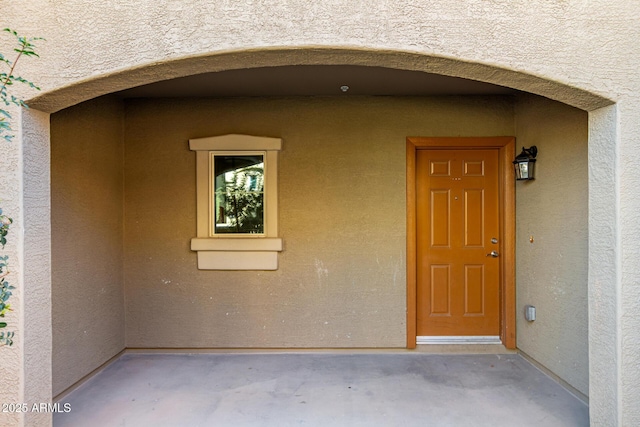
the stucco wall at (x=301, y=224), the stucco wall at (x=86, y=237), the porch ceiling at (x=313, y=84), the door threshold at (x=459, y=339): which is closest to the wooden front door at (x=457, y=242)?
the door threshold at (x=459, y=339)

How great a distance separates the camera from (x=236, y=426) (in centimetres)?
273

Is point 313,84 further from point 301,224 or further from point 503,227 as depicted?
point 503,227

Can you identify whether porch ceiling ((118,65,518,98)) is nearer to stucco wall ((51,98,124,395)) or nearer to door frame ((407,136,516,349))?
door frame ((407,136,516,349))

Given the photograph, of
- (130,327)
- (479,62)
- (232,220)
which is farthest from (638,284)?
(130,327)

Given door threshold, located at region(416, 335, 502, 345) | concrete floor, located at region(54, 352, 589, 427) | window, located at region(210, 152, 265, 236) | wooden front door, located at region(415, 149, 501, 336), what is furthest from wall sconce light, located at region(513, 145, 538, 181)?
window, located at region(210, 152, 265, 236)

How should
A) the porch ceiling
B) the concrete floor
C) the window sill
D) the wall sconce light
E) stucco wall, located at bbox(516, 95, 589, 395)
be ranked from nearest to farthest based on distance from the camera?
the concrete floor, stucco wall, located at bbox(516, 95, 589, 395), the porch ceiling, the wall sconce light, the window sill

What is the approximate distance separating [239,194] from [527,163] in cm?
282

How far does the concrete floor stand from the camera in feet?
9.25

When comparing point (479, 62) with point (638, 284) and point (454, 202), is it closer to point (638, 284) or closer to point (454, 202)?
point (638, 284)

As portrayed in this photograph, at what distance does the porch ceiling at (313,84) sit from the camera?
132 inches

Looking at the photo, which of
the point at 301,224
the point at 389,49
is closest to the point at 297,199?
the point at 301,224

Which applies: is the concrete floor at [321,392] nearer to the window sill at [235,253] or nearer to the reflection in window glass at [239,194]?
the window sill at [235,253]

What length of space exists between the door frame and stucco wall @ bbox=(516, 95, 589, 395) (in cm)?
7

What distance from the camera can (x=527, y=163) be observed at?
3.70 meters
